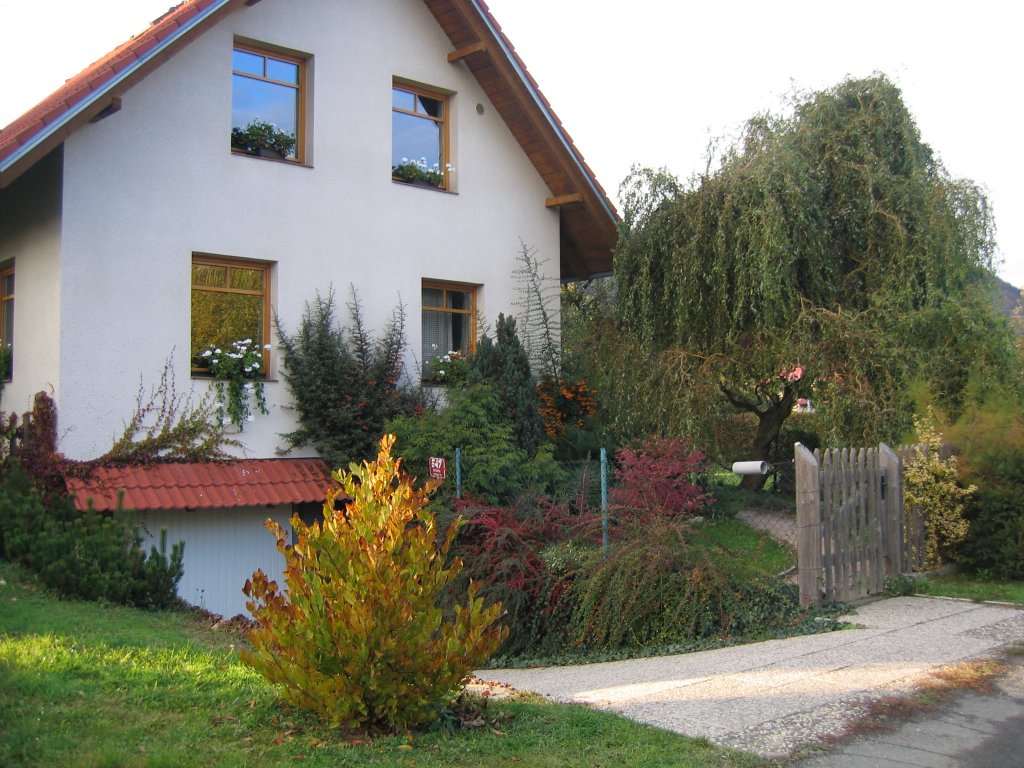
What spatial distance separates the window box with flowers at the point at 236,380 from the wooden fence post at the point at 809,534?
7.08 metres

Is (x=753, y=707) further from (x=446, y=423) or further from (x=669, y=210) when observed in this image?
(x=669, y=210)

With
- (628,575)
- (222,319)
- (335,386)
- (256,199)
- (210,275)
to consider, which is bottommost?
(628,575)

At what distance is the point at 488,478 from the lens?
1266 centimetres

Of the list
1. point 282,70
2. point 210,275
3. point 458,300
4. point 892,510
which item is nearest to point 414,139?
point 282,70

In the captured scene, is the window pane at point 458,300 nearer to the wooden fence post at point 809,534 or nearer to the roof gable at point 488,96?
the roof gable at point 488,96

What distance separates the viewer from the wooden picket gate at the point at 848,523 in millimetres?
9562

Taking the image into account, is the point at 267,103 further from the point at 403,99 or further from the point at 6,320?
the point at 6,320

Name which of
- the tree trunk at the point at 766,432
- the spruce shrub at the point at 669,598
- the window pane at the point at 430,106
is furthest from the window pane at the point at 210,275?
the tree trunk at the point at 766,432

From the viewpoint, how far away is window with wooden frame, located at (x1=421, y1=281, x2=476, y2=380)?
15344 mm

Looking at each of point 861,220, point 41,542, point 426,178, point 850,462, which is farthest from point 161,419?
point 861,220

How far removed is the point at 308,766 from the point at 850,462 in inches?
277

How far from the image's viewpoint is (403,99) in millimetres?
15344

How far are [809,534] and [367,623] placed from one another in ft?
18.0

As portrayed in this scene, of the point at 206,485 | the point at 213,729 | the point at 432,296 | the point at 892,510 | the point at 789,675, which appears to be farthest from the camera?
the point at 432,296
